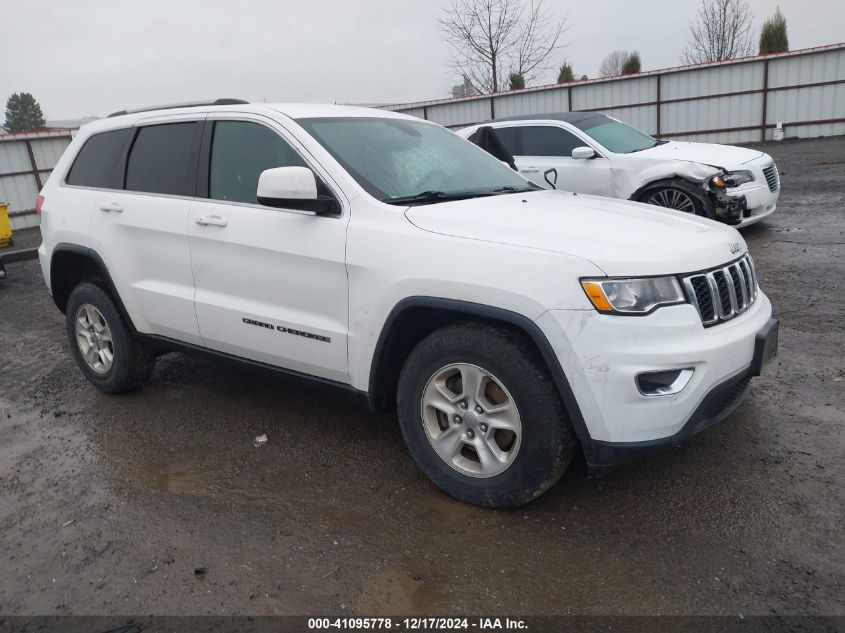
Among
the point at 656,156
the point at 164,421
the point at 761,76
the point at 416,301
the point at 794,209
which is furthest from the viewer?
the point at 761,76

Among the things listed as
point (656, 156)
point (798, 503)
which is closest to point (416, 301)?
point (798, 503)

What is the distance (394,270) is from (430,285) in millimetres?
212

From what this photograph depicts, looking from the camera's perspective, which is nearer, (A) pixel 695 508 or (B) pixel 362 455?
(A) pixel 695 508

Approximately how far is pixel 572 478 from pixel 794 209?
8350 millimetres

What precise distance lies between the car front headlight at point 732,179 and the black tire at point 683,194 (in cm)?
19

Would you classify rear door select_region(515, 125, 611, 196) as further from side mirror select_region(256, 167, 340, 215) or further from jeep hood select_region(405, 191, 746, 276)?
side mirror select_region(256, 167, 340, 215)

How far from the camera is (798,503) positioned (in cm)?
304

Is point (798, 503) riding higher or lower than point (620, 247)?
lower

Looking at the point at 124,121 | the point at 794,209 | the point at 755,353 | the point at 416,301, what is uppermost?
the point at 124,121

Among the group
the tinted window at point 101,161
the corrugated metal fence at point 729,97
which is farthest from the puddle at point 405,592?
the corrugated metal fence at point 729,97

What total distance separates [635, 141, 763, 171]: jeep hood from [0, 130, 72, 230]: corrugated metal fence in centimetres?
1590

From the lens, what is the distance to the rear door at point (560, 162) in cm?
861

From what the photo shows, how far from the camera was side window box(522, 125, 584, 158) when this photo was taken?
890 centimetres

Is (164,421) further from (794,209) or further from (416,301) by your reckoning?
(794,209)
